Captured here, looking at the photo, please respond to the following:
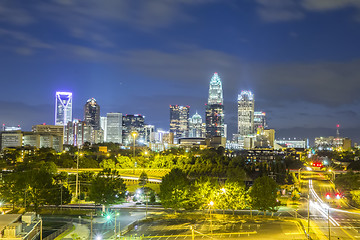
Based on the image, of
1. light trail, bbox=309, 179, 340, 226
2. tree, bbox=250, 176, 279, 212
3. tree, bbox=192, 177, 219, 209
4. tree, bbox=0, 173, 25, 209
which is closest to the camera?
light trail, bbox=309, 179, 340, 226

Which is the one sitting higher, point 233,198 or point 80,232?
point 233,198

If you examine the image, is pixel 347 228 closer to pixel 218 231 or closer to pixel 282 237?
pixel 282 237

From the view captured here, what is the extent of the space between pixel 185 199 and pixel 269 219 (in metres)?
12.6

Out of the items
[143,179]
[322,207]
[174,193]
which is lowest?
[322,207]

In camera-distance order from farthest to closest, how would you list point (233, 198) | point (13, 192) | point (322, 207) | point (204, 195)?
point (322, 207) → point (13, 192) → point (204, 195) → point (233, 198)

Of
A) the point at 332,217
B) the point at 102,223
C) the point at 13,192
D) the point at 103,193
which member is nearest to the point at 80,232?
the point at 102,223

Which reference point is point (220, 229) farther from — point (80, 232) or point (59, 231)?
point (59, 231)

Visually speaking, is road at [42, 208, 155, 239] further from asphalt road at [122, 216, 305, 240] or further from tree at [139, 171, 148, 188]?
tree at [139, 171, 148, 188]

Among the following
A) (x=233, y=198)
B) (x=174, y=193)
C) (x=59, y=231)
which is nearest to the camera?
(x=59, y=231)

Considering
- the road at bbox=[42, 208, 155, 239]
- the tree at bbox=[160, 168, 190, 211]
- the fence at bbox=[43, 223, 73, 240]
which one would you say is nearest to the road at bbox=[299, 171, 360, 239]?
the tree at bbox=[160, 168, 190, 211]

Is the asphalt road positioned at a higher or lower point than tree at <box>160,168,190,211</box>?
lower

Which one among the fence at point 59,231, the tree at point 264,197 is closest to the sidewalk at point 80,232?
the fence at point 59,231

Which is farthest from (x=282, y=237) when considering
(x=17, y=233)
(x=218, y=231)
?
(x=17, y=233)

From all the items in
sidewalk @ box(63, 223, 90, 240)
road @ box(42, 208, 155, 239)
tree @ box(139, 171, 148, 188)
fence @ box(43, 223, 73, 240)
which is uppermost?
tree @ box(139, 171, 148, 188)
